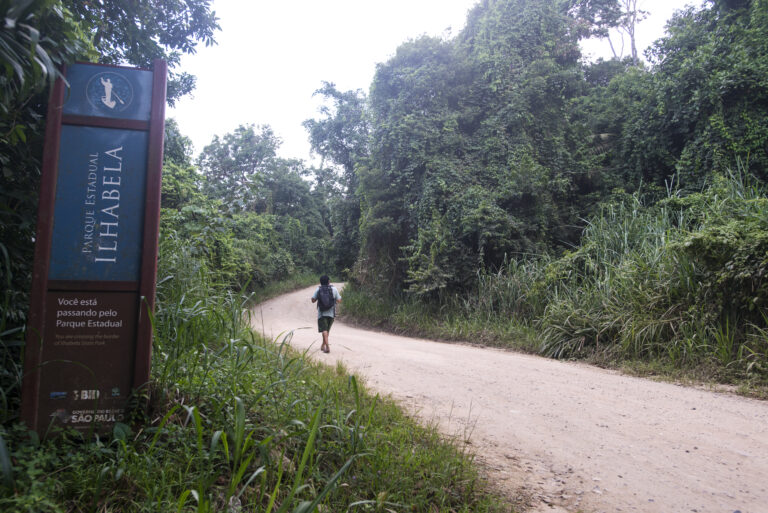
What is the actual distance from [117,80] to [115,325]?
1.46 metres

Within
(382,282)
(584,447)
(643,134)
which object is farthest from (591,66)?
(584,447)

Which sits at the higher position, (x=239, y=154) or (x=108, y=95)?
(x=239, y=154)

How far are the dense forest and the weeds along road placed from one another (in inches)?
27.5

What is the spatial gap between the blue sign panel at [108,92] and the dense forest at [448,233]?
0.41ft

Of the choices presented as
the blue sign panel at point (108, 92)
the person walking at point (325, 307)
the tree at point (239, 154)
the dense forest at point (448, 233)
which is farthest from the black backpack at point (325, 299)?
the tree at point (239, 154)

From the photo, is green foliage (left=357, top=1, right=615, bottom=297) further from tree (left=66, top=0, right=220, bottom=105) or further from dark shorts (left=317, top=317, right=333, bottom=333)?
tree (left=66, top=0, right=220, bottom=105)

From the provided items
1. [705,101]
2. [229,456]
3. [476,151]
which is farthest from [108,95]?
[705,101]

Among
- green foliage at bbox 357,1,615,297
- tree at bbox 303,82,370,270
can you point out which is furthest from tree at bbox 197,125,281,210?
green foliage at bbox 357,1,615,297

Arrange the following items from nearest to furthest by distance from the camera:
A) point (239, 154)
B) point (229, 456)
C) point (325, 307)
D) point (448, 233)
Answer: point (229, 456) → point (325, 307) → point (448, 233) → point (239, 154)

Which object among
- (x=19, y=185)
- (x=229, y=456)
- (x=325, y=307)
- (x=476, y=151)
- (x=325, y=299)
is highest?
(x=476, y=151)

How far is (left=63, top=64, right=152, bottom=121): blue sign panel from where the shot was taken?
2.65 metres

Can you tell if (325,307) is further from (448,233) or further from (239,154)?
(239,154)

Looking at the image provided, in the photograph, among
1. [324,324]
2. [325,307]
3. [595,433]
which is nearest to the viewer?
[595,433]

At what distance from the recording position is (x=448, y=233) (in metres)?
12.6
